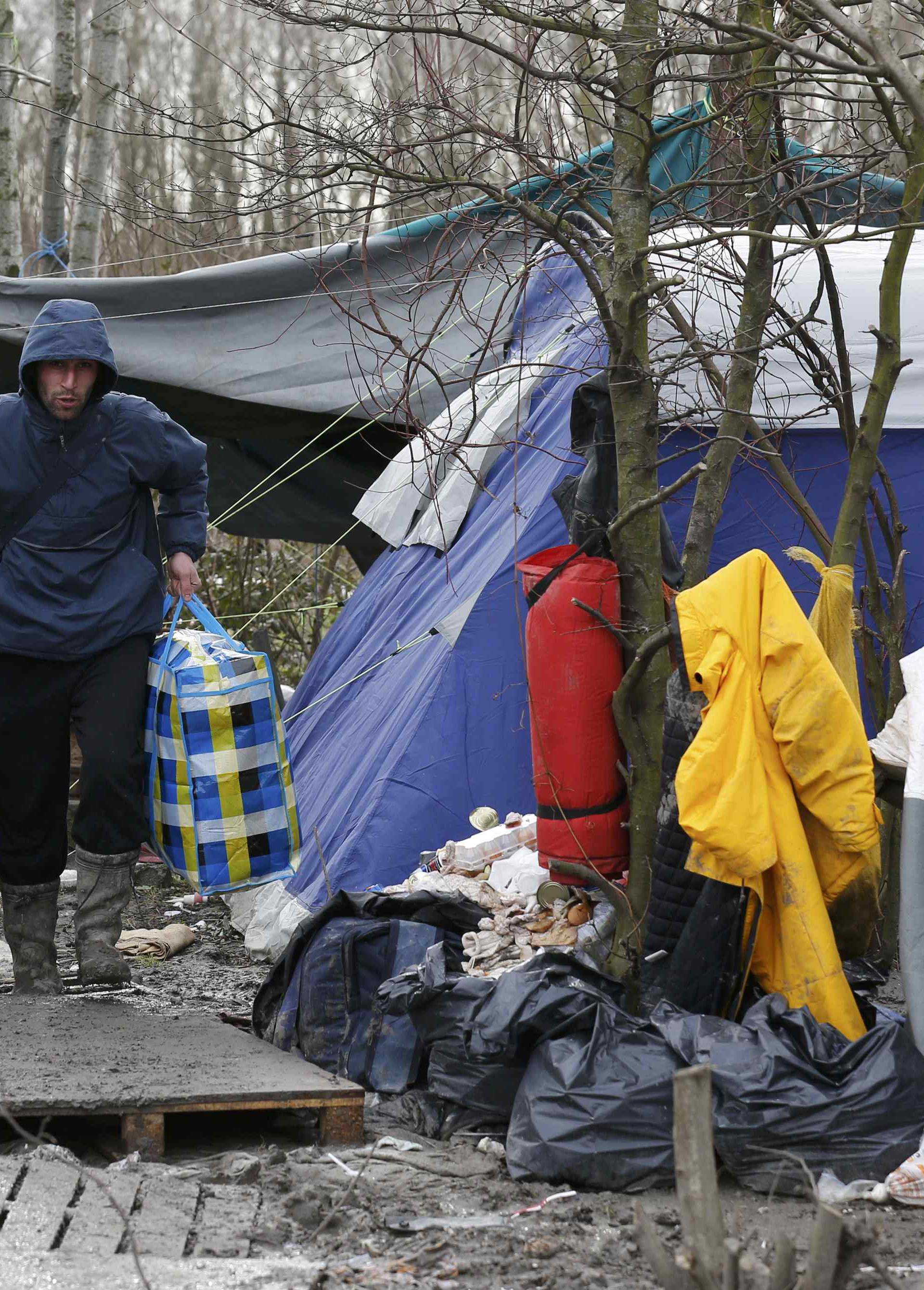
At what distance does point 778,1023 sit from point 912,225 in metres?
1.65

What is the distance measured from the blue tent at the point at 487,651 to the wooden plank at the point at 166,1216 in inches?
78.0

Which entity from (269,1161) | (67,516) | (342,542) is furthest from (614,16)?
(342,542)

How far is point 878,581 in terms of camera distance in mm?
4430

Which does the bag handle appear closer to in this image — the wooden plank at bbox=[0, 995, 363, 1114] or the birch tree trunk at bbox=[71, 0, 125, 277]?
the wooden plank at bbox=[0, 995, 363, 1114]

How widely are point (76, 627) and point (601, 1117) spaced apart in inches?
75.3

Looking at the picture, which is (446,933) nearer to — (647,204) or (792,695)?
(792,695)

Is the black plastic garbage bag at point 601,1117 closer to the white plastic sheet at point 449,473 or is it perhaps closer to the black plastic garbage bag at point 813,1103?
the black plastic garbage bag at point 813,1103

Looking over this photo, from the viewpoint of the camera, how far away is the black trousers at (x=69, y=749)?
3852 mm

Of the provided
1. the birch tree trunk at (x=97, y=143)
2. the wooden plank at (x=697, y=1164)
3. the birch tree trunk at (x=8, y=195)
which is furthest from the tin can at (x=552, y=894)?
the birch tree trunk at (x=8, y=195)

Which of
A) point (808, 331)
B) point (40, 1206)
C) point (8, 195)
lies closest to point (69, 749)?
point (40, 1206)

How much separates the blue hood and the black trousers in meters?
0.75

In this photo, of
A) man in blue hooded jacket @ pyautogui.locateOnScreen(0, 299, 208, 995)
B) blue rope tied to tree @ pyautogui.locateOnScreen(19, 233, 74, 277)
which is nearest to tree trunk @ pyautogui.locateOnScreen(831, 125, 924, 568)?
man in blue hooded jacket @ pyautogui.locateOnScreen(0, 299, 208, 995)

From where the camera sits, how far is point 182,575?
4027 mm

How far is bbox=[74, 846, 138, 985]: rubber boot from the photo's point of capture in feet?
12.9
